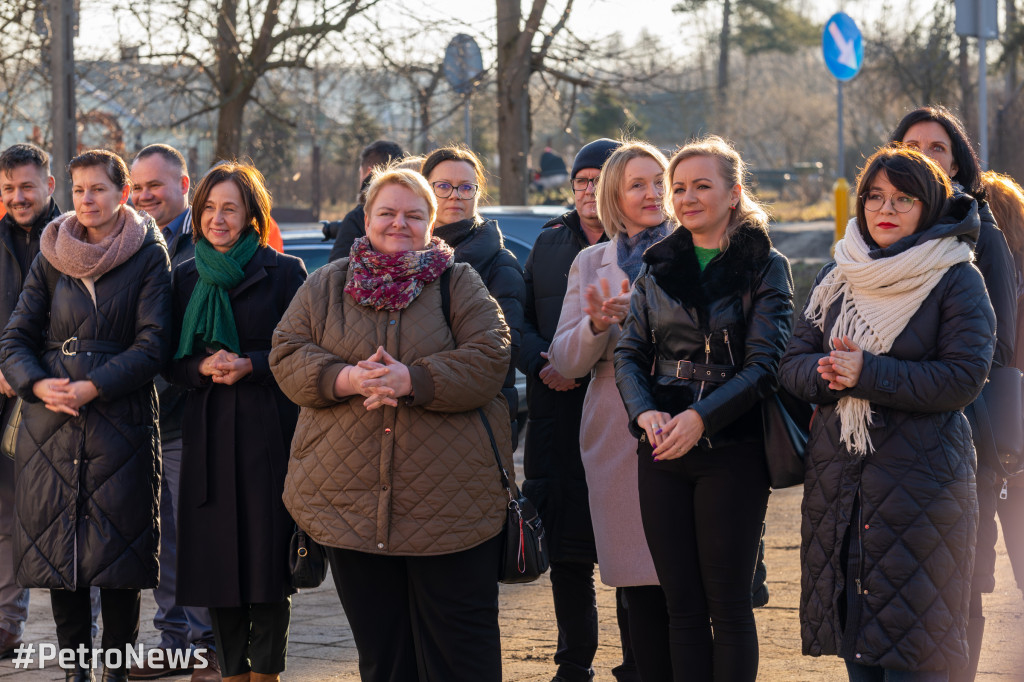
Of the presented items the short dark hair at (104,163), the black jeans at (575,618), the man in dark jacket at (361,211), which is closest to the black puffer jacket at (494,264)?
the man in dark jacket at (361,211)

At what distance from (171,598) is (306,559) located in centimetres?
148

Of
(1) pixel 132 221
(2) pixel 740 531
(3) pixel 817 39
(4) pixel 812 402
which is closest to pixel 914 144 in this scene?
(4) pixel 812 402

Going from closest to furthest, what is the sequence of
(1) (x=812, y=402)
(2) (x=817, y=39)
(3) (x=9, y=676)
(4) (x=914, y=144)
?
(1) (x=812, y=402)
(4) (x=914, y=144)
(3) (x=9, y=676)
(2) (x=817, y=39)

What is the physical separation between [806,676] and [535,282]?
1.89 m

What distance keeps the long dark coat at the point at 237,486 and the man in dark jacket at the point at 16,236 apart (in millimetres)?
1328

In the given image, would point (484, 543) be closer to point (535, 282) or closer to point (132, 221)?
point (535, 282)

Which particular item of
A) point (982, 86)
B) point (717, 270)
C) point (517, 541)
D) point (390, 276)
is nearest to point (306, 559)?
point (517, 541)

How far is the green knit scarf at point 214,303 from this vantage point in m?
4.65

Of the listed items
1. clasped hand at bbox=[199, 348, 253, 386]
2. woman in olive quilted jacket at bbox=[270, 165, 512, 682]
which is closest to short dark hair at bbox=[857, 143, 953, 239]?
woman in olive quilted jacket at bbox=[270, 165, 512, 682]

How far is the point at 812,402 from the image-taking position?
392cm

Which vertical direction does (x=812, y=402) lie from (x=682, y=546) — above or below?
above

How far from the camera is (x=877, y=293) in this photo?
3.81 metres

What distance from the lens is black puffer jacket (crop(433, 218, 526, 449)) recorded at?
4922 mm

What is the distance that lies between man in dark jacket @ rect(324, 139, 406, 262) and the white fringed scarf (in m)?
1.75
